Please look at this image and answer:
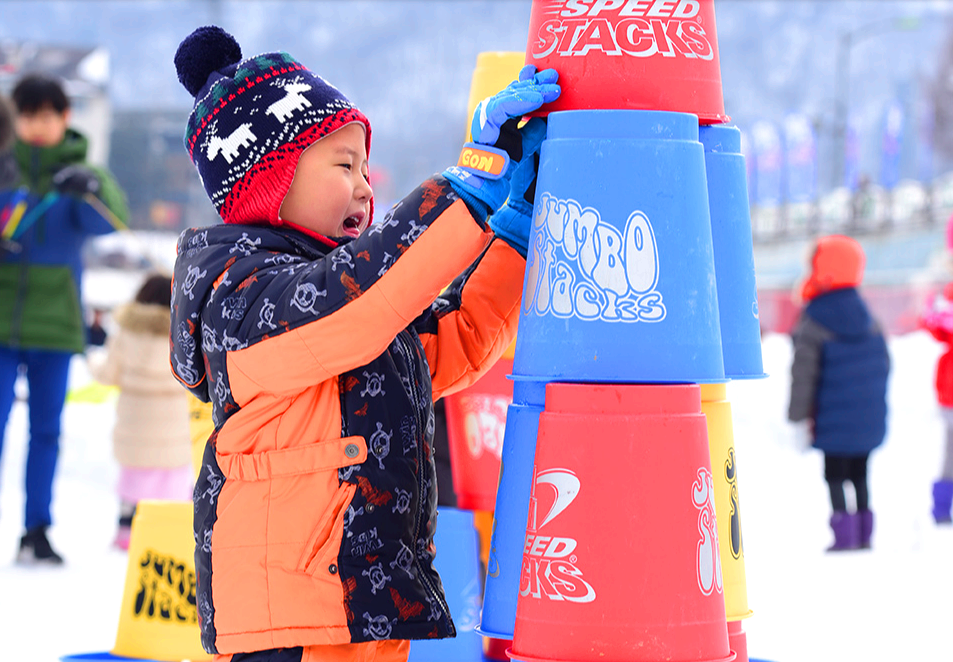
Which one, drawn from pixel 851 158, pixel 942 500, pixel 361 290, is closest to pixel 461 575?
pixel 361 290

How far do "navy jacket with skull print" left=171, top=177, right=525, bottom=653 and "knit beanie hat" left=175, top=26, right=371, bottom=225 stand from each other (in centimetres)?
9

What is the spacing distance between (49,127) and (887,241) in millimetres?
25863

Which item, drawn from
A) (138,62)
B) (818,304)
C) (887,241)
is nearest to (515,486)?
(818,304)

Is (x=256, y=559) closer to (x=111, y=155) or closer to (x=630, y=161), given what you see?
(x=630, y=161)

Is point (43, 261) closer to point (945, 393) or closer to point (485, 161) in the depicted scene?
point (485, 161)

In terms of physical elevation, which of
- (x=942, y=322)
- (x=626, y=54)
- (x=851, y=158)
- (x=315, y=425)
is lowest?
(x=315, y=425)

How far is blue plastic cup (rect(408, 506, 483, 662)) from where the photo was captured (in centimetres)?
309

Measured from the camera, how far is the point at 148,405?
239 inches

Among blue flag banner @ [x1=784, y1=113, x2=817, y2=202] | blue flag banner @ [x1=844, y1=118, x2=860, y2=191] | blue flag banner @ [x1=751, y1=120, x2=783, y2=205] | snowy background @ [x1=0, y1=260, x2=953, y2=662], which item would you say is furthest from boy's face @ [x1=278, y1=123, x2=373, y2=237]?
blue flag banner @ [x1=751, y1=120, x2=783, y2=205]

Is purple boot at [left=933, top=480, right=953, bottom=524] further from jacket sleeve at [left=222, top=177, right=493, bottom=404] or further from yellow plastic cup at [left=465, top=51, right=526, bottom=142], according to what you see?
jacket sleeve at [left=222, top=177, right=493, bottom=404]

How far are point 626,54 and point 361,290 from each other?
62 cm

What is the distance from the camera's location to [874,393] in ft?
20.7

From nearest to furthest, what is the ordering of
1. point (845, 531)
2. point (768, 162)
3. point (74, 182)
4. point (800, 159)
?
point (74, 182) < point (845, 531) < point (800, 159) < point (768, 162)

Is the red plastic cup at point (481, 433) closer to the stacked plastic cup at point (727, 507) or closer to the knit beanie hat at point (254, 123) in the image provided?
the stacked plastic cup at point (727, 507)
